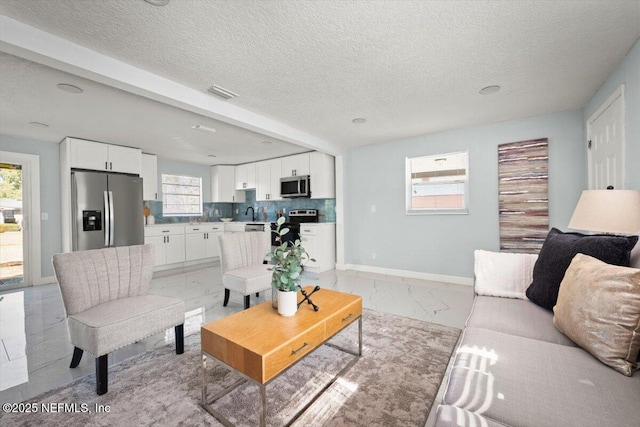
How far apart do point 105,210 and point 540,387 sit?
544cm

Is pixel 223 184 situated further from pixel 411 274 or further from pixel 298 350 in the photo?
pixel 298 350

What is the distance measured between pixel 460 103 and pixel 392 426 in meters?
3.15

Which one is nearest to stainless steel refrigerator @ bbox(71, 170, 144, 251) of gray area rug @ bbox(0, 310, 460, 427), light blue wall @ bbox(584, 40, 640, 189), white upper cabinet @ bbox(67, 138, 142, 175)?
white upper cabinet @ bbox(67, 138, 142, 175)

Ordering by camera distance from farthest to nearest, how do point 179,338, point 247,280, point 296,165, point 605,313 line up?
point 296,165 < point 247,280 < point 179,338 < point 605,313

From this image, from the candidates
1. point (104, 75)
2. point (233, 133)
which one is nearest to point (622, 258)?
point (104, 75)

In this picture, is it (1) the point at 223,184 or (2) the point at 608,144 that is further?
(1) the point at 223,184

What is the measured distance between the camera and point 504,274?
2.11m

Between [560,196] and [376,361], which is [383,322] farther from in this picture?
[560,196]

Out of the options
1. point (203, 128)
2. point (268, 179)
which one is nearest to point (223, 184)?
point (268, 179)

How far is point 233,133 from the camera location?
4.13 m

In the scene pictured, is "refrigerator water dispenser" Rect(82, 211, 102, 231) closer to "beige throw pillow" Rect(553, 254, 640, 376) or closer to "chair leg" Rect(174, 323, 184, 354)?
"chair leg" Rect(174, 323, 184, 354)

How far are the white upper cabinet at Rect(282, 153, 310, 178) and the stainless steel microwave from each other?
9 cm

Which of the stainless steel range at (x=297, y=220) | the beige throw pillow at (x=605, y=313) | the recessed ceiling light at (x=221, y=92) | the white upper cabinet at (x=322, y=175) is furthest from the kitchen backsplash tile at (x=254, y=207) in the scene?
the beige throw pillow at (x=605, y=313)

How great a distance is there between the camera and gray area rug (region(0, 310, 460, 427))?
1.46 meters
